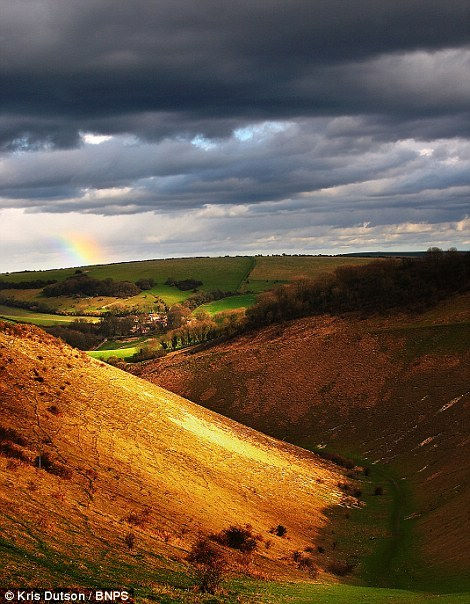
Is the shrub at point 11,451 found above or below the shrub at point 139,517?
above

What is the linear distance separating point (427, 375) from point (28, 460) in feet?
210

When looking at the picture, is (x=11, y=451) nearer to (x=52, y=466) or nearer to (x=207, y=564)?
(x=52, y=466)

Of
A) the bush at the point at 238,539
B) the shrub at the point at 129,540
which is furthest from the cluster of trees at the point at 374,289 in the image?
the shrub at the point at 129,540

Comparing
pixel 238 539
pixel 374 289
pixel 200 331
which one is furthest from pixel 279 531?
pixel 200 331

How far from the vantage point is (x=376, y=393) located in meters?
86.2

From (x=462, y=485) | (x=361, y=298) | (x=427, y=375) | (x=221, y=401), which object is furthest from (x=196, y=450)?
(x=361, y=298)

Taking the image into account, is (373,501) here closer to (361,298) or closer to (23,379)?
(23,379)

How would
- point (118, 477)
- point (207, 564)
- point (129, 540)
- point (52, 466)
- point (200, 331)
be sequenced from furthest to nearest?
point (200, 331)
point (118, 477)
point (52, 466)
point (207, 564)
point (129, 540)

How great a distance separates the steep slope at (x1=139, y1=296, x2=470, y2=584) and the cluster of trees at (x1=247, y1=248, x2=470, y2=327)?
6598 mm

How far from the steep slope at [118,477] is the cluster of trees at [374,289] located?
6043 centimetres

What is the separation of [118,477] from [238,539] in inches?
321

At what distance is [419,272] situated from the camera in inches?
5015

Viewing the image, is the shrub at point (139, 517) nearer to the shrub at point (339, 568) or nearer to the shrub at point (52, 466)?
the shrub at point (52, 466)

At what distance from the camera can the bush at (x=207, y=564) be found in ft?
79.0
